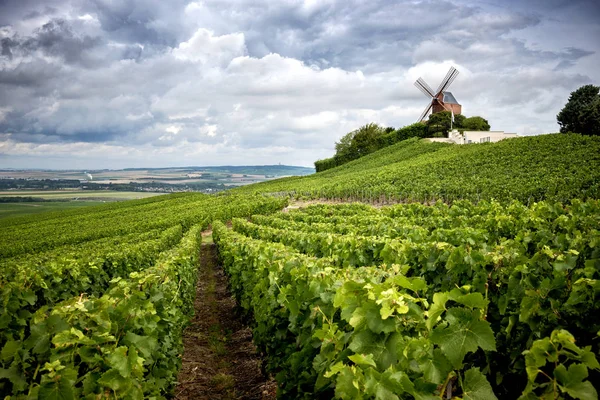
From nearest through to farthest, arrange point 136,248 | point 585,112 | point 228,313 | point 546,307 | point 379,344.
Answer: point 379,344
point 546,307
point 228,313
point 136,248
point 585,112

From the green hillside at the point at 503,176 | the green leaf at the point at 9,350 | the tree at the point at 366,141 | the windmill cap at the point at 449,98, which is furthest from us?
the tree at the point at 366,141

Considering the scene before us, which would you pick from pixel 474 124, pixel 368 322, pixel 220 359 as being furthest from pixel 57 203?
pixel 368 322

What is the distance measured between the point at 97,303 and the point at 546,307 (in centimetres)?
456

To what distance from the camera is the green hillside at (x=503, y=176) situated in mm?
24672

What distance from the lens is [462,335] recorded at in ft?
7.57

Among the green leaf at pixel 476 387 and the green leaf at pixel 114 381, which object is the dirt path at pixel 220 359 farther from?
the green leaf at pixel 476 387

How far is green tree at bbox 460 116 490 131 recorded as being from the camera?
75.2 m

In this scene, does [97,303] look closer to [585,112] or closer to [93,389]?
[93,389]

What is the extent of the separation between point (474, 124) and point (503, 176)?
48.6m

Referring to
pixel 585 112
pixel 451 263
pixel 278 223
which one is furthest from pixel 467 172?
pixel 451 263

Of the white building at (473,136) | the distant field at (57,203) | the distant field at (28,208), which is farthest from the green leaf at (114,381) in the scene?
the distant field at (57,203)

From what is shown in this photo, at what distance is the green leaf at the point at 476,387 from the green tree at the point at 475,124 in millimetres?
81930

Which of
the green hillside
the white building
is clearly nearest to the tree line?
the white building

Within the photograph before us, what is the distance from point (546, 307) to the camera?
3.51 meters
